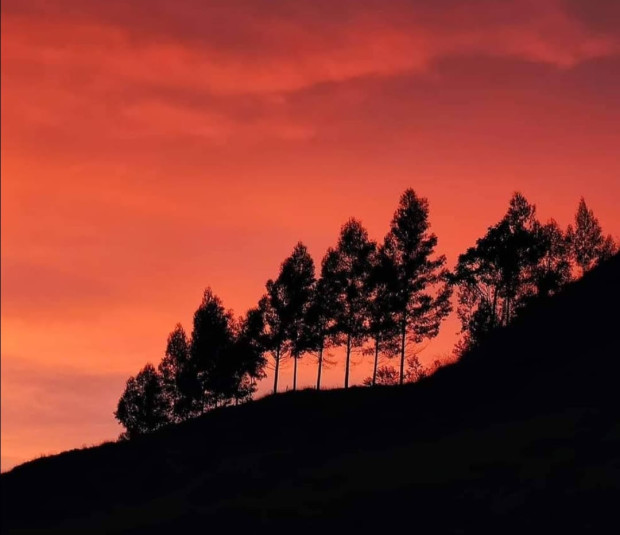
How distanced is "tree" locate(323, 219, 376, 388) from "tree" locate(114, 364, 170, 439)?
24.8 m

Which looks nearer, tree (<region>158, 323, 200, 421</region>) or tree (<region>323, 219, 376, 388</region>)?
tree (<region>323, 219, 376, 388</region>)

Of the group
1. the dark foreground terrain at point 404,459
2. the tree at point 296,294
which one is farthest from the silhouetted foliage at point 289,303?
the dark foreground terrain at point 404,459

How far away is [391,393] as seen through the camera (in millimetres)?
51562

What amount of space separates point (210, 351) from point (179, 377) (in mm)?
5142

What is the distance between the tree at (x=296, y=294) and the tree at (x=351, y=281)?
302cm

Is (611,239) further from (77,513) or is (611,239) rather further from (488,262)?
(77,513)

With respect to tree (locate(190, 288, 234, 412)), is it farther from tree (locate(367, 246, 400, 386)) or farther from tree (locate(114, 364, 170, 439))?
tree (locate(367, 246, 400, 386))

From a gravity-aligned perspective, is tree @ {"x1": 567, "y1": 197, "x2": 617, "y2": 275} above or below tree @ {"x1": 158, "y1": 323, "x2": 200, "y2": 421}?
above

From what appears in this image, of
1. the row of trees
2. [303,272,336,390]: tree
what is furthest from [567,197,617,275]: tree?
[303,272,336,390]: tree

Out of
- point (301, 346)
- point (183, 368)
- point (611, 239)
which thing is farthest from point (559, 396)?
point (183, 368)

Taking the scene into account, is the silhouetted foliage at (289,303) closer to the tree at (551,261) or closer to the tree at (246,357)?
the tree at (246,357)

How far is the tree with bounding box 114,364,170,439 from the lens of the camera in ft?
287

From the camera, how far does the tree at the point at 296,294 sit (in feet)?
242

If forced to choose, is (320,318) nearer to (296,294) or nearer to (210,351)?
(296,294)
